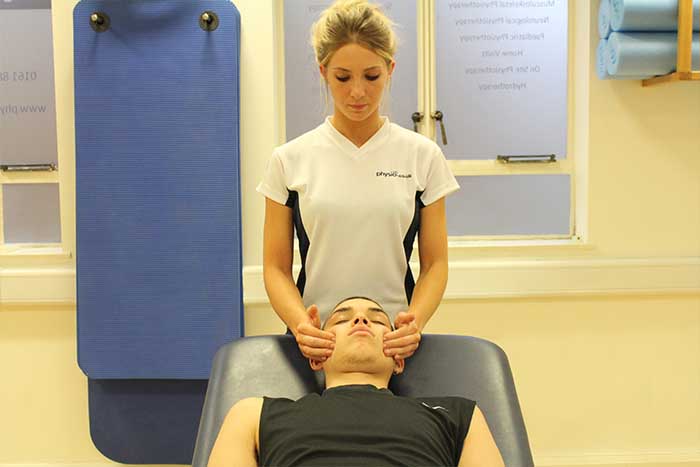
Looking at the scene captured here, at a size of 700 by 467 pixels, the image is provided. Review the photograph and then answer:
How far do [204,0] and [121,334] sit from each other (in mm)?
1086

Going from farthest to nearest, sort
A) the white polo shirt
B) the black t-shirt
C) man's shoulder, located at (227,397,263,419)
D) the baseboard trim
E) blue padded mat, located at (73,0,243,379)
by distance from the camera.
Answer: the baseboard trim
blue padded mat, located at (73,0,243,379)
the white polo shirt
man's shoulder, located at (227,397,263,419)
the black t-shirt

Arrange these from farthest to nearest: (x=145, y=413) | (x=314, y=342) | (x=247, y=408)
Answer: (x=145, y=413)
(x=314, y=342)
(x=247, y=408)

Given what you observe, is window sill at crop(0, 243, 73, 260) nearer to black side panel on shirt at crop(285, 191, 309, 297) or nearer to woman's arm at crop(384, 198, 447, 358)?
black side panel on shirt at crop(285, 191, 309, 297)

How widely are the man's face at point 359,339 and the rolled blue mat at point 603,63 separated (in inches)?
52.4

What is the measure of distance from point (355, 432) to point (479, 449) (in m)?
0.23

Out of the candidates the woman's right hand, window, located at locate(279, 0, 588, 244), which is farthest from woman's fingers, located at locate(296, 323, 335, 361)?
window, located at locate(279, 0, 588, 244)

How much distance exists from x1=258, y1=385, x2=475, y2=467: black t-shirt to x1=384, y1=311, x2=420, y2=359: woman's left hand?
12 cm

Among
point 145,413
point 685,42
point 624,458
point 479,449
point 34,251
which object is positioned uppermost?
point 685,42

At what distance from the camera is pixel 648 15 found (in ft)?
7.55

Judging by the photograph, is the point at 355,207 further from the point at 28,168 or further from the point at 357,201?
the point at 28,168

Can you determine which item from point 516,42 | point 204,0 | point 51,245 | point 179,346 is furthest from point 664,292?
point 51,245

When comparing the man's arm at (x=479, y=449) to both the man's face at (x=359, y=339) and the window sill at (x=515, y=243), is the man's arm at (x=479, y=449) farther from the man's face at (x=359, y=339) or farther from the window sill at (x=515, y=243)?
the window sill at (x=515, y=243)

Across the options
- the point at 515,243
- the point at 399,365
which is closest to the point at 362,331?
the point at 399,365

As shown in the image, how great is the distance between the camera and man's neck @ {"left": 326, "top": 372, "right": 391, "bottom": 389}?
1.53m
